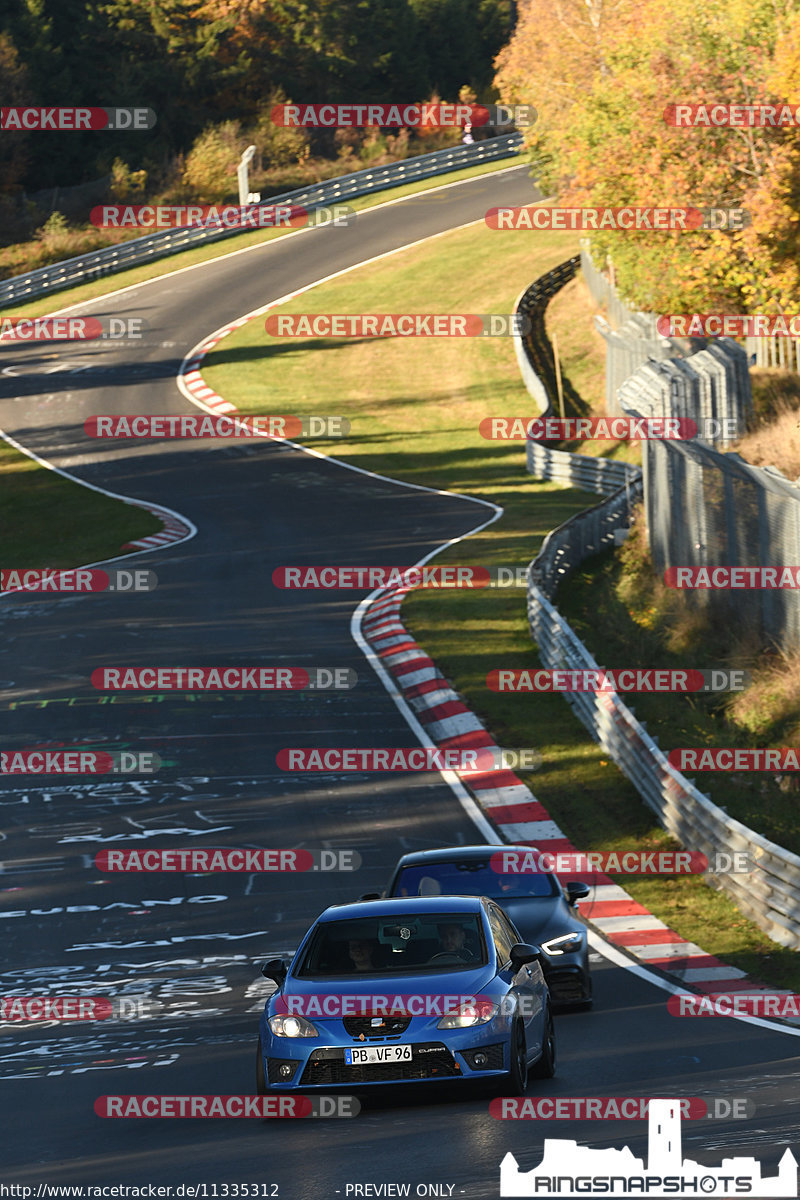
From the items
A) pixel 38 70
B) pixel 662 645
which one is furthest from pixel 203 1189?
pixel 38 70

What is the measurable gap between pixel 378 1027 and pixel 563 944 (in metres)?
3.58

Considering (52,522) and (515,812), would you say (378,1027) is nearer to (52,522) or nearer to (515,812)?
(515,812)

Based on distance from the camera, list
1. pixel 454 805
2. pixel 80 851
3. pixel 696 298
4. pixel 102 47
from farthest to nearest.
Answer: pixel 102 47 → pixel 696 298 → pixel 454 805 → pixel 80 851

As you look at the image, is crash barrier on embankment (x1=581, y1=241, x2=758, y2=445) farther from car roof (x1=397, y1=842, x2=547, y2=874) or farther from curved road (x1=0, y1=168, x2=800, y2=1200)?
car roof (x1=397, y1=842, x2=547, y2=874)

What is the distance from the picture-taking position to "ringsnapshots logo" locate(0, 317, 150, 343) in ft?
201

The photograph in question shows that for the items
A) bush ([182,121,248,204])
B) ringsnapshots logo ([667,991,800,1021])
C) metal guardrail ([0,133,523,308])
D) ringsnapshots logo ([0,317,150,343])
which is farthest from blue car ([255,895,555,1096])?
bush ([182,121,248,204])

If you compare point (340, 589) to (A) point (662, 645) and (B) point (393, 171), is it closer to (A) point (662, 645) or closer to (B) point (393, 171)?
(A) point (662, 645)

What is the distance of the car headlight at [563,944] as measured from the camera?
1258cm

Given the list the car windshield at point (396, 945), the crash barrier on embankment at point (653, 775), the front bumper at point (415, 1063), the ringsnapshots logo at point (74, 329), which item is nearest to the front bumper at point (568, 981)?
the car windshield at point (396, 945)

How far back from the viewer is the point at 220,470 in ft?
148

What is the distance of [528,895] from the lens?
44.7 ft

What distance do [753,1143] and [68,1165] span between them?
3611 mm

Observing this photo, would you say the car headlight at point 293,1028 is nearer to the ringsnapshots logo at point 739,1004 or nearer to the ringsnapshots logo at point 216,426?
the ringsnapshots logo at point 739,1004

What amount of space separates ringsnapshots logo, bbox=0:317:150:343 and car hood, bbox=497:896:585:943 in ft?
164
